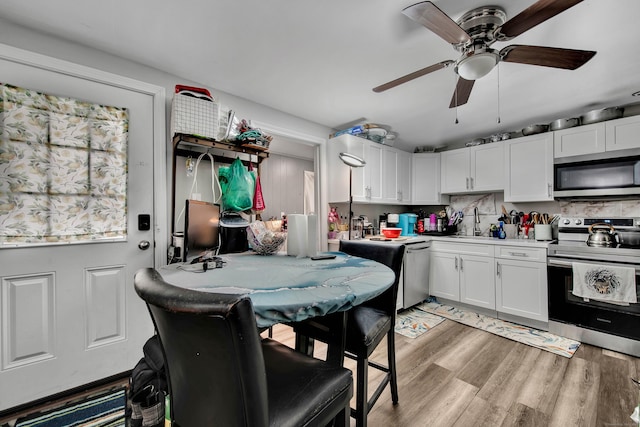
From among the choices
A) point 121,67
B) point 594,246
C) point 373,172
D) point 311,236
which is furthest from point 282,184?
point 594,246

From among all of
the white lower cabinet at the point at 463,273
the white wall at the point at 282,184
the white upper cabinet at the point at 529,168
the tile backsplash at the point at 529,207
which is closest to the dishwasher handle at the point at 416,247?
the white lower cabinet at the point at 463,273

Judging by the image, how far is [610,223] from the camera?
259cm

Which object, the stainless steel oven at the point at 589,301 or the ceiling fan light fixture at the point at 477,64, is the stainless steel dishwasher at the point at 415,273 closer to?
the stainless steel oven at the point at 589,301

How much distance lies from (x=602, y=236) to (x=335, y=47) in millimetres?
2987

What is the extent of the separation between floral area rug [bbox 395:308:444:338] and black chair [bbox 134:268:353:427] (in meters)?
2.07

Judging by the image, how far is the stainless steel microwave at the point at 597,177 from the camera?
2.51 m

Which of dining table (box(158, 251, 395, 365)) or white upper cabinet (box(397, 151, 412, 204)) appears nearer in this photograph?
dining table (box(158, 251, 395, 365))

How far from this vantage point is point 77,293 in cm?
177

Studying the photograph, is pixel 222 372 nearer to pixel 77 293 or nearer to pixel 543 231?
pixel 77 293

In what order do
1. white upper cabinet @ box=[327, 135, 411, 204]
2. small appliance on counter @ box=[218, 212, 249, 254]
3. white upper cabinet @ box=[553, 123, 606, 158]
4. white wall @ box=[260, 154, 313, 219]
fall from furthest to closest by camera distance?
white wall @ box=[260, 154, 313, 219] → white upper cabinet @ box=[327, 135, 411, 204] → white upper cabinet @ box=[553, 123, 606, 158] → small appliance on counter @ box=[218, 212, 249, 254]

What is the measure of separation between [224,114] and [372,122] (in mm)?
1831

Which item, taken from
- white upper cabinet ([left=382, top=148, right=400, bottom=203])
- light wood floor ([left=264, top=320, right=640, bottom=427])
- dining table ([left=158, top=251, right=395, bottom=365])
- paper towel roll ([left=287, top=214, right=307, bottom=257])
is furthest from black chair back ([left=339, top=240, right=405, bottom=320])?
white upper cabinet ([left=382, top=148, right=400, bottom=203])

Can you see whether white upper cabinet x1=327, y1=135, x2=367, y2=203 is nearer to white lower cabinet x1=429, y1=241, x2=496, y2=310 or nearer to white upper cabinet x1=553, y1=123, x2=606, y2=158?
white lower cabinet x1=429, y1=241, x2=496, y2=310

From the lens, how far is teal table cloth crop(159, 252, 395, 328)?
736mm
